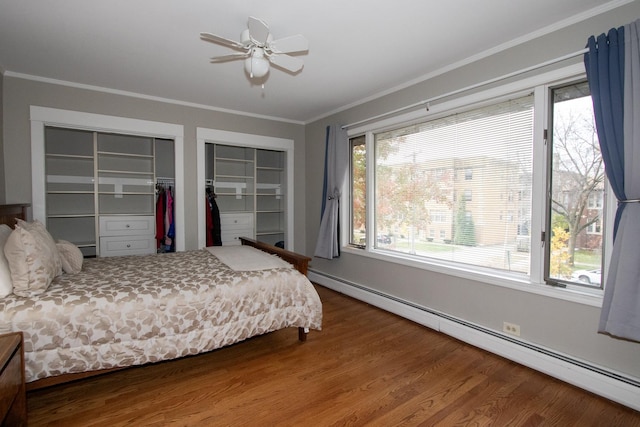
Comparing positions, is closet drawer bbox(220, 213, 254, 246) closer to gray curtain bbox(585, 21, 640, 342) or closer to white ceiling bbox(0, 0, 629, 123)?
white ceiling bbox(0, 0, 629, 123)

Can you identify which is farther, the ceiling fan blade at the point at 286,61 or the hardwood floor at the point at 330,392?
the ceiling fan blade at the point at 286,61

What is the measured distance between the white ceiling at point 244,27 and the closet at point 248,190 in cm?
166

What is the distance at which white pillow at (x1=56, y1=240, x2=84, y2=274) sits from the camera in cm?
237

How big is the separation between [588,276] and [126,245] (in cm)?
483


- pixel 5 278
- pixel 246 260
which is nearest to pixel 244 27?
pixel 246 260

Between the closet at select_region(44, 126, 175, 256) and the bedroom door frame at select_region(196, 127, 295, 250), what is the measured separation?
2.58 ft

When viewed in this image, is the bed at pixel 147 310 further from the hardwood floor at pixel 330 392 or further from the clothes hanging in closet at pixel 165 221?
the clothes hanging in closet at pixel 165 221

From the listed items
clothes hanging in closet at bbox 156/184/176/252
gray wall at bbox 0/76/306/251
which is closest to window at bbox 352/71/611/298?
gray wall at bbox 0/76/306/251

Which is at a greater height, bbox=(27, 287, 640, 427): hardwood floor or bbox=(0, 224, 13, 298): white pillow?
bbox=(0, 224, 13, 298): white pillow

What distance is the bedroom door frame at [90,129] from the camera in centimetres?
309

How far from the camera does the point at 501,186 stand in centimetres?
255

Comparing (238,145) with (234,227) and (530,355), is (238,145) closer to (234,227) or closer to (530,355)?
(234,227)

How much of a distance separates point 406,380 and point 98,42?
135 inches

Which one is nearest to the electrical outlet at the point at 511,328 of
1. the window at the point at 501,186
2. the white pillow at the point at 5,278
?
the window at the point at 501,186
